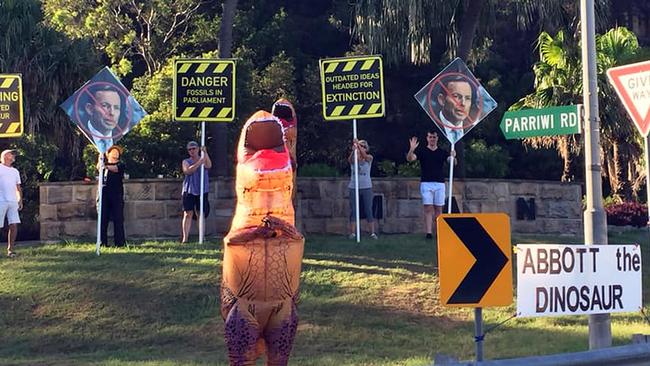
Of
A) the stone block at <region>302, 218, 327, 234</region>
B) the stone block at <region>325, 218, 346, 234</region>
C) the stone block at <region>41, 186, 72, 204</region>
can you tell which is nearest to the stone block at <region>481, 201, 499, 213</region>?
the stone block at <region>325, 218, 346, 234</region>

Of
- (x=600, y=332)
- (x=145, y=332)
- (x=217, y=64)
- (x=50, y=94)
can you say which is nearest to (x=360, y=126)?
(x=50, y=94)

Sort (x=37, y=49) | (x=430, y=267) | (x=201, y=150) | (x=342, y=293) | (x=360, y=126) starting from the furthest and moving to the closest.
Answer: (x=360, y=126) < (x=37, y=49) < (x=201, y=150) < (x=430, y=267) < (x=342, y=293)

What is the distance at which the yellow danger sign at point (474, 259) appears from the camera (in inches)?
300

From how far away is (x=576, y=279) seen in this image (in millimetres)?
8844

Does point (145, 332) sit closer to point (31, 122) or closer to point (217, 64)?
point (217, 64)

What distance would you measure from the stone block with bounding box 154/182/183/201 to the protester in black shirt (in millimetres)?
1485

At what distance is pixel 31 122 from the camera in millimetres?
19500

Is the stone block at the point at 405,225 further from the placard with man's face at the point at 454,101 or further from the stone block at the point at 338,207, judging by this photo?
the placard with man's face at the point at 454,101

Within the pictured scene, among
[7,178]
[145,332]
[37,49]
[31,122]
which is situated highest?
[37,49]

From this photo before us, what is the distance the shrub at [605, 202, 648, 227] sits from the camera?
22031 mm

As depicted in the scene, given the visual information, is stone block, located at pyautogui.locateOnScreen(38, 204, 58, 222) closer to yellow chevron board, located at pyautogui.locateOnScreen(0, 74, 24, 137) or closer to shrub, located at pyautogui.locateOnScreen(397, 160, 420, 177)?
yellow chevron board, located at pyautogui.locateOnScreen(0, 74, 24, 137)

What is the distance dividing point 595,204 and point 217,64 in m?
7.16

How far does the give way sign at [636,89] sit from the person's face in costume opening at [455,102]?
5451mm

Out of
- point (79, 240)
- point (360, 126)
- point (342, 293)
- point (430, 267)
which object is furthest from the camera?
point (360, 126)
